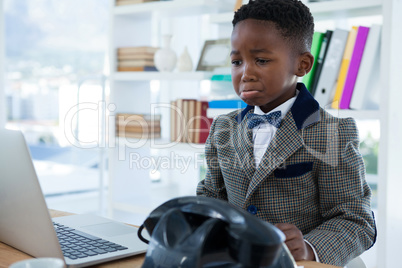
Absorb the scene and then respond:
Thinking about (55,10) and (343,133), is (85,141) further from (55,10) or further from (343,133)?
(343,133)

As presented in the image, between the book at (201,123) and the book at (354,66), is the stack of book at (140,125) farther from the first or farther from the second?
the book at (354,66)

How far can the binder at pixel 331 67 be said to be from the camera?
204 cm

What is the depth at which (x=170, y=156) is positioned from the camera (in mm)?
3346

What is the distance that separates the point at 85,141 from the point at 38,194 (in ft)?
8.72

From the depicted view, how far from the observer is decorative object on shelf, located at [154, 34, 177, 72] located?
8.61 ft

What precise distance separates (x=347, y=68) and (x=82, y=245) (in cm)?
145

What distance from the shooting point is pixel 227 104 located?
2.34 metres

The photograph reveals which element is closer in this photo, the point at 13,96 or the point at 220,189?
the point at 220,189

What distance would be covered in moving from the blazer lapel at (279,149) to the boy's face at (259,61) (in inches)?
3.6

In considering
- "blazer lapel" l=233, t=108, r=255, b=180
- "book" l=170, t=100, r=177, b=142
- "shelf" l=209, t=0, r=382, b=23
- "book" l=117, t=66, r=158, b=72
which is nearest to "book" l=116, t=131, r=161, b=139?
"book" l=170, t=100, r=177, b=142

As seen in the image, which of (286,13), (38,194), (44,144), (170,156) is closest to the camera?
(38,194)

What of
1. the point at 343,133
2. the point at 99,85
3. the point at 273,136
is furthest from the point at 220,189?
the point at 99,85

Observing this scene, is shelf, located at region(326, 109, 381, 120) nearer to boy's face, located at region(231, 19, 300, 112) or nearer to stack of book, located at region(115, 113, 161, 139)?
boy's face, located at region(231, 19, 300, 112)

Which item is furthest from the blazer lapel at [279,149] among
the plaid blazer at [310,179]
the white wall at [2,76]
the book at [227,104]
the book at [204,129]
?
the white wall at [2,76]
